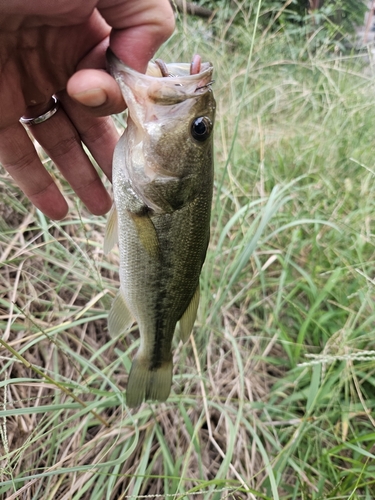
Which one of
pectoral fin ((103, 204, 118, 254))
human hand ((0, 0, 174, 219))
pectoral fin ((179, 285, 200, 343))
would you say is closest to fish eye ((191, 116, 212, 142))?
human hand ((0, 0, 174, 219))

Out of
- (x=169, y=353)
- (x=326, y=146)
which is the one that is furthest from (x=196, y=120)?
(x=326, y=146)

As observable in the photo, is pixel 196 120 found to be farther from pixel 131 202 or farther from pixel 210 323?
pixel 210 323

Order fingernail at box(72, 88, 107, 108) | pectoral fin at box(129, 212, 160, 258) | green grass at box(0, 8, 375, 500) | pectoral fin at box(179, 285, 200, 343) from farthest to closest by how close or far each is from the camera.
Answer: green grass at box(0, 8, 375, 500) < pectoral fin at box(179, 285, 200, 343) < pectoral fin at box(129, 212, 160, 258) < fingernail at box(72, 88, 107, 108)

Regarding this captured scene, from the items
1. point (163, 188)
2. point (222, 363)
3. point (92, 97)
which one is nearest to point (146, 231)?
point (163, 188)

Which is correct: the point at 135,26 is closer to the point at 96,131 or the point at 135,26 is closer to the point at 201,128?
the point at 201,128

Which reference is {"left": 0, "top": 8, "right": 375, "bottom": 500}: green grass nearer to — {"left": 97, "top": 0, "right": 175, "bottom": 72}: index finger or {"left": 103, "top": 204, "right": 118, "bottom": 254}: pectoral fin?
{"left": 103, "top": 204, "right": 118, "bottom": 254}: pectoral fin

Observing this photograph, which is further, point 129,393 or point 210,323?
point 210,323
